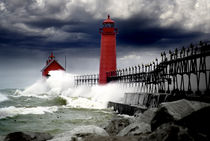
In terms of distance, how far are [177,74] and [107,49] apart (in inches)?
463

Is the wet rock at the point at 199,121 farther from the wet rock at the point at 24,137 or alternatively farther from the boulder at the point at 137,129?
the wet rock at the point at 24,137

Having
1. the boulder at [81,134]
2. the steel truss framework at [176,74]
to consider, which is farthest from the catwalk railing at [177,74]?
the boulder at [81,134]

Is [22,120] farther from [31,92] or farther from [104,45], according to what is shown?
[31,92]

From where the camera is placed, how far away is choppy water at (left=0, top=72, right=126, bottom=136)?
42.5ft

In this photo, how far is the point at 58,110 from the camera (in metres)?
20.0

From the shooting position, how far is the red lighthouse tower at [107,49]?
2569cm

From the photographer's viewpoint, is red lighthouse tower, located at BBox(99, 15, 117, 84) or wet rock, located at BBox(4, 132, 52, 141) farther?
red lighthouse tower, located at BBox(99, 15, 117, 84)

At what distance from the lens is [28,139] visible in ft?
25.6

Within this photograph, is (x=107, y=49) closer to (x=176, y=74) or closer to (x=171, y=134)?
(x=176, y=74)

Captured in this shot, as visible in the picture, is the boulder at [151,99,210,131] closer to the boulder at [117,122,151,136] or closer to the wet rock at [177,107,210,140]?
the wet rock at [177,107,210,140]

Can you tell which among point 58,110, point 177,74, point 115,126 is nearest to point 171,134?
point 115,126

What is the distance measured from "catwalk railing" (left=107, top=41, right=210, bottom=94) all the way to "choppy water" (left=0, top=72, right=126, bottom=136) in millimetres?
2925

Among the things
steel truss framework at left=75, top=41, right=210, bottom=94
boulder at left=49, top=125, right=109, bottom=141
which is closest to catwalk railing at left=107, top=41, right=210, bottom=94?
steel truss framework at left=75, top=41, right=210, bottom=94

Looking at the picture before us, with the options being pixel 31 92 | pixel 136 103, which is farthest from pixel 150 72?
pixel 31 92
